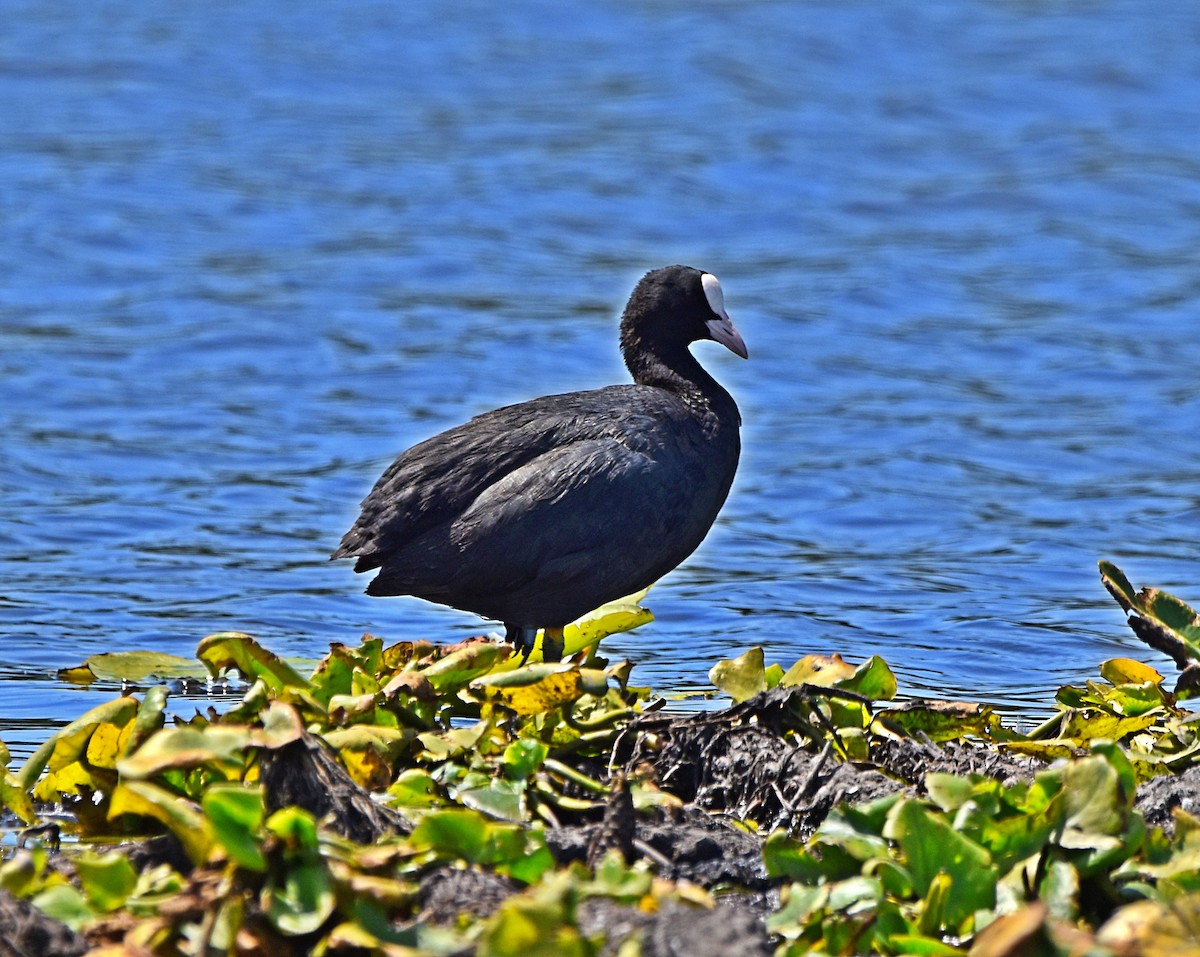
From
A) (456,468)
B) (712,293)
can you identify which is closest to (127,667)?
(456,468)

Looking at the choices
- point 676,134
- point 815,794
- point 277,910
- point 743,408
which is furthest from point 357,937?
point 676,134

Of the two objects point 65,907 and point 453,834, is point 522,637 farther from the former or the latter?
point 65,907

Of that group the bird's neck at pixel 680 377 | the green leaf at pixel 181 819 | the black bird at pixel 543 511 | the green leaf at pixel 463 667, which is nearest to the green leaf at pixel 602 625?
the black bird at pixel 543 511

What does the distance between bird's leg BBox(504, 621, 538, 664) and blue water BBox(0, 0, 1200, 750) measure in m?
0.70

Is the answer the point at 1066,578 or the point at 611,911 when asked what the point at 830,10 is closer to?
the point at 1066,578

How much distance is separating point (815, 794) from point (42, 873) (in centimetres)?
184

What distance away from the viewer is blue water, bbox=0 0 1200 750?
8.27 meters

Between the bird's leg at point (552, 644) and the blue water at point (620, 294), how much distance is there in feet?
2.54

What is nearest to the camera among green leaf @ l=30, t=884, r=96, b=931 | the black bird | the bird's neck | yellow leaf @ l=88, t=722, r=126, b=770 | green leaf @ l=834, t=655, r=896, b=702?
green leaf @ l=30, t=884, r=96, b=931

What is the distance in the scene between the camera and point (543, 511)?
5.89m

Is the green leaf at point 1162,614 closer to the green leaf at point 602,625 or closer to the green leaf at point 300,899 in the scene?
the green leaf at point 602,625

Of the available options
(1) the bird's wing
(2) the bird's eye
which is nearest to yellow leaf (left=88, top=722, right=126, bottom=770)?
(1) the bird's wing

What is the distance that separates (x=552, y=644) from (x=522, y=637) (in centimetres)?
17

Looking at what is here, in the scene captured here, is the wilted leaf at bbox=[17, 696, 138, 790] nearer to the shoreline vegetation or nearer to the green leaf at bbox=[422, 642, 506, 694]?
the shoreline vegetation
